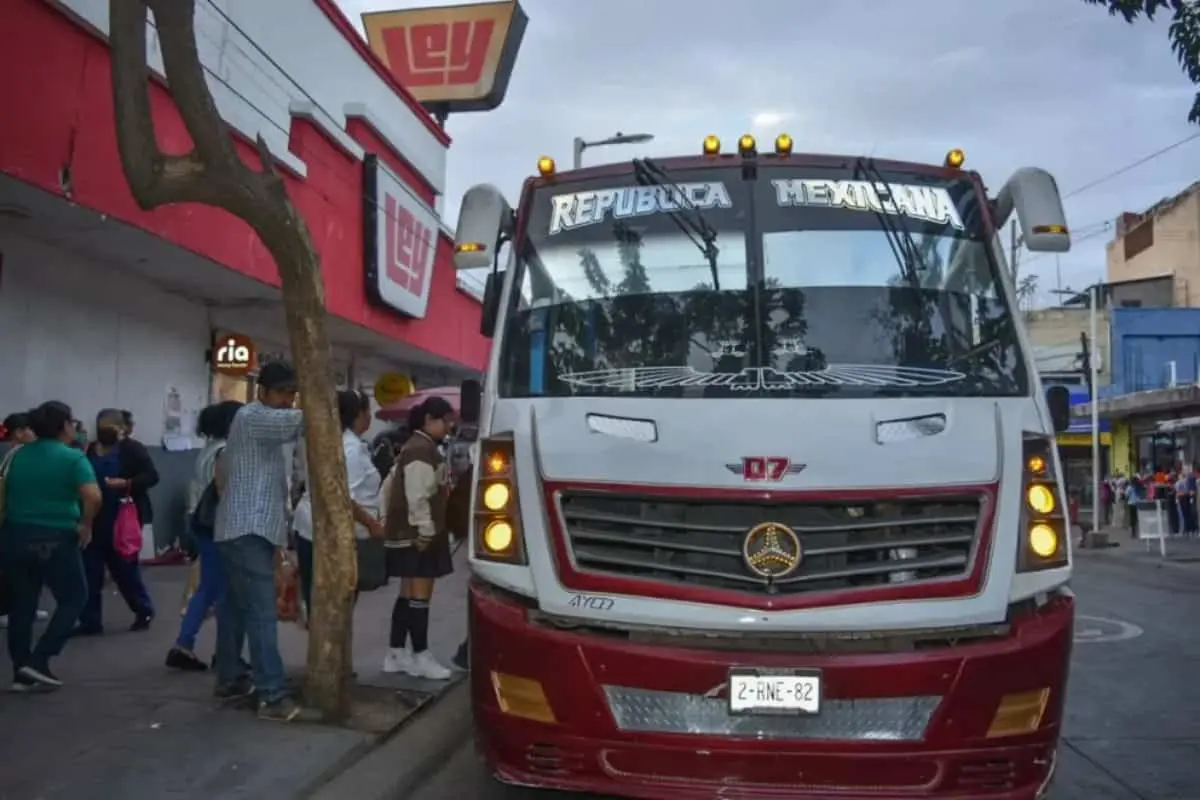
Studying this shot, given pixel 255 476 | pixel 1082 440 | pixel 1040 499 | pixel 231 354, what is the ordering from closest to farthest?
pixel 1040 499, pixel 255 476, pixel 231 354, pixel 1082 440

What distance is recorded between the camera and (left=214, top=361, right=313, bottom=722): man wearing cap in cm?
610

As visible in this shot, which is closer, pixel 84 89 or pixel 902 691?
pixel 902 691

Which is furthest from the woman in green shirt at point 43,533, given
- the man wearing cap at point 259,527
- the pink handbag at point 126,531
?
the pink handbag at point 126,531

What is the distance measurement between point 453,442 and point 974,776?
920 centimetres

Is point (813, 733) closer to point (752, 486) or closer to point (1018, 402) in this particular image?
point (752, 486)

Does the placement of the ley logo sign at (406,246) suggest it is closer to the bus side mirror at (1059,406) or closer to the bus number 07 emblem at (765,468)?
the bus side mirror at (1059,406)

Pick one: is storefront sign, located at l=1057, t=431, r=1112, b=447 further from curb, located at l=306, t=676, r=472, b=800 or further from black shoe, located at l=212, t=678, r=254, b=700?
black shoe, located at l=212, t=678, r=254, b=700

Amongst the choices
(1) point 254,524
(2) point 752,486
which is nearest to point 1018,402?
(2) point 752,486

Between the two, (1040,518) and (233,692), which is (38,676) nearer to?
(233,692)

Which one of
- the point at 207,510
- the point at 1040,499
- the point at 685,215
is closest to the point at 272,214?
the point at 207,510

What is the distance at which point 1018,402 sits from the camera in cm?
465

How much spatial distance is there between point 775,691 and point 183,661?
461 centimetres

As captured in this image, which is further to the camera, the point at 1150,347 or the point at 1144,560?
the point at 1150,347

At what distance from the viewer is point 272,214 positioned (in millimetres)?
6098
